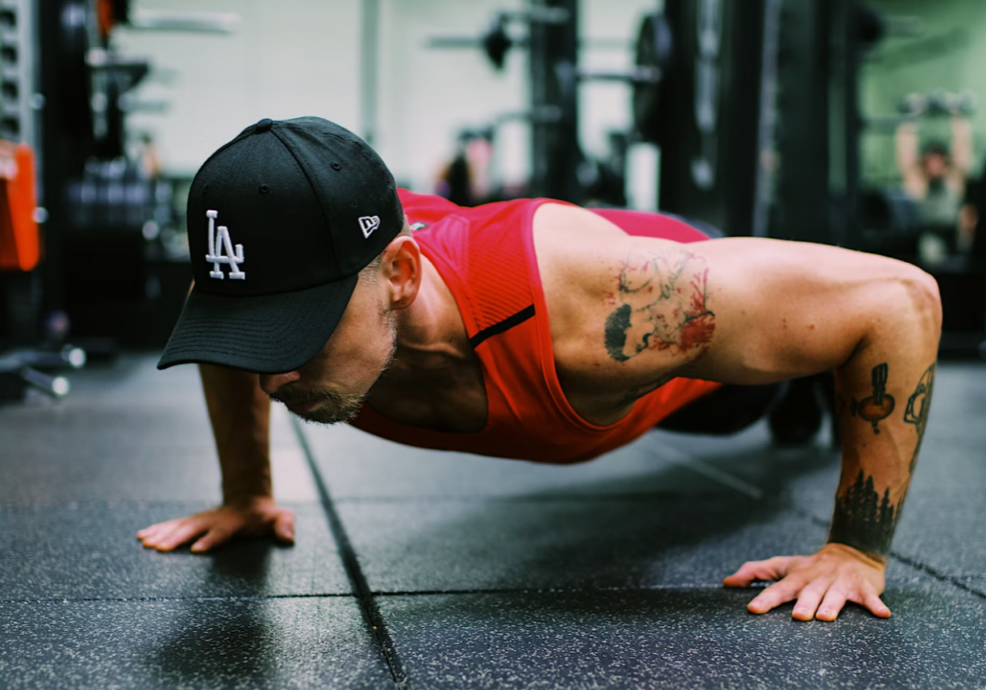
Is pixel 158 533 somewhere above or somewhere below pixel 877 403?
below

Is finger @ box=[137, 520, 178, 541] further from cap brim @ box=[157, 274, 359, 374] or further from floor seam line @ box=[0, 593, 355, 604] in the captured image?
cap brim @ box=[157, 274, 359, 374]

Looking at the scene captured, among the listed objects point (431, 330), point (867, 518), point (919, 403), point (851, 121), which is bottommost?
point (867, 518)

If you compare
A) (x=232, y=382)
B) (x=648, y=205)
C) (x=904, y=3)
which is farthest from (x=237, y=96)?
(x=232, y=382)

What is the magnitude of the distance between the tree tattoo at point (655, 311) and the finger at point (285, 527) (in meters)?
0.58

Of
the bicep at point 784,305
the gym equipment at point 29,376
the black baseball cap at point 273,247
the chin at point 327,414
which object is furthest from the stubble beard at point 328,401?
the gym equipment at point 29,376

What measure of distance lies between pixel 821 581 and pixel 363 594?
1.83 ft

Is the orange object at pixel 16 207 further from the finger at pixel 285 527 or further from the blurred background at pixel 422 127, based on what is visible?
the finger at pixel 285 527

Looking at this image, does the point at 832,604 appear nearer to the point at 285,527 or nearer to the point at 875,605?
the point at 875,605

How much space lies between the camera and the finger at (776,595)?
108 cm

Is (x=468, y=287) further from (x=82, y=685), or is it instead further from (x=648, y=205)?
(x=648, y=205)

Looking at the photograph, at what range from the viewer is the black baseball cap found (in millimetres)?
854

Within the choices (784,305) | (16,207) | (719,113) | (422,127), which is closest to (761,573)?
(784,305)

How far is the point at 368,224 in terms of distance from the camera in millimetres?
907

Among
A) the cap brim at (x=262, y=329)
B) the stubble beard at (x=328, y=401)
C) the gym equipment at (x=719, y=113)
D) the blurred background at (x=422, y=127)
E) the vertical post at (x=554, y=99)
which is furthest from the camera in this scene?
the vertical post at (x=554, y=99)
